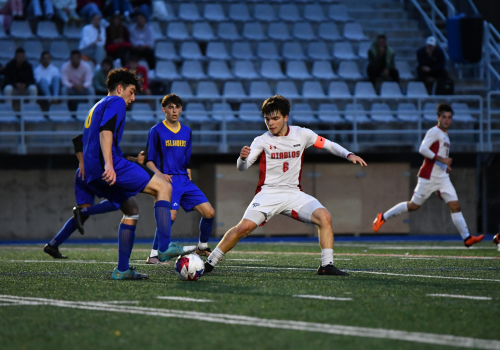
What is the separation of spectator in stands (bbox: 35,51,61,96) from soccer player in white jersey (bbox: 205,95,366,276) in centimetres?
1054

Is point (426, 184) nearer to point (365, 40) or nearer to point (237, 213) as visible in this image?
point (237, 213)

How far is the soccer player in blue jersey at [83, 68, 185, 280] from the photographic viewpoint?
7223mm

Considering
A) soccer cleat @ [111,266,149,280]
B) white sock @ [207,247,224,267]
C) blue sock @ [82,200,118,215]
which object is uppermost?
blue sock @ [82,200,118,215]

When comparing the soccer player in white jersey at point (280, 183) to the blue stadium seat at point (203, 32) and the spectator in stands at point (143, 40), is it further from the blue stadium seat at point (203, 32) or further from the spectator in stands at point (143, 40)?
the blue stadium seat at point (203, 32)

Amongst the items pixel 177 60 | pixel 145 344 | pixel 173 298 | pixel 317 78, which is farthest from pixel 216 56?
pixel 145 344

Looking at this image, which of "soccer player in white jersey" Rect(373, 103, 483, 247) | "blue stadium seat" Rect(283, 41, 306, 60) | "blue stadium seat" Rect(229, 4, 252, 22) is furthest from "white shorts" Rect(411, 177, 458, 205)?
"blue stadium seat" Rect(229, 4, 252, 22)

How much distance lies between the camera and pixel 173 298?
5926 millimetres

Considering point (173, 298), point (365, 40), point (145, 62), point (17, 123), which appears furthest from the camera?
point (365, 40)

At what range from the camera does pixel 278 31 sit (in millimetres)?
20844

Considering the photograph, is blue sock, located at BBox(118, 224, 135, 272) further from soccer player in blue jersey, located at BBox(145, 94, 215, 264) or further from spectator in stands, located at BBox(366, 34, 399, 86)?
spectator in stands, located at BBox(366, 34, 399, 86)

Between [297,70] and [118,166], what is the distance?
1288cm

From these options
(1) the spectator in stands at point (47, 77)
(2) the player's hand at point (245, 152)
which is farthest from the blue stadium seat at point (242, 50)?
(2) the player's hand at point (245, 152)

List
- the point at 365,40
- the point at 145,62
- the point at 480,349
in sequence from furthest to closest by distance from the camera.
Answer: the point at 365,40, the point at 145,62, the point at 480,349

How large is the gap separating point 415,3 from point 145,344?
1914 centimetres
